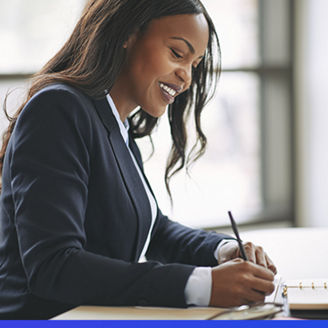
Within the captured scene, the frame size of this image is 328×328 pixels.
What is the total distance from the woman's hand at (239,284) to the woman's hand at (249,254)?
10.4 inches

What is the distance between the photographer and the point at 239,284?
3.86 ft

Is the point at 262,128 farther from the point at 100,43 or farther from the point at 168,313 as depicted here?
the point at 168,313

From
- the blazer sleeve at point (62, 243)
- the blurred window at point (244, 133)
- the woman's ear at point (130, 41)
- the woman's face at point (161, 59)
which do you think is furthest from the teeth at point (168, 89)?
the blurred window at point (244, 133)

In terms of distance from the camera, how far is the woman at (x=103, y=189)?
1199 millimetres

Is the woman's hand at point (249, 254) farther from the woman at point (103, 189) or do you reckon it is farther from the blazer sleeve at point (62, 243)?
the blazer sleeve at point (62, 243)

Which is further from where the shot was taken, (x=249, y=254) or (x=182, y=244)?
(x=182, y=244)

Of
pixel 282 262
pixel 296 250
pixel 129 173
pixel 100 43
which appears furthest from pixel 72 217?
pixel 296 250

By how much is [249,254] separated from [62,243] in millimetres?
486

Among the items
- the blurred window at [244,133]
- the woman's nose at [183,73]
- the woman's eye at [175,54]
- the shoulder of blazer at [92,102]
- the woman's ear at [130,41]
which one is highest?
the woman's ear at [130,41]

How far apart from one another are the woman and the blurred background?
1.67 meters

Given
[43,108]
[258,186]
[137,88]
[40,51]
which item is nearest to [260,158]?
[258,186]

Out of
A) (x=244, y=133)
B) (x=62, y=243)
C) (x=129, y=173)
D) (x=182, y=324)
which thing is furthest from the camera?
(x=244, y=133)

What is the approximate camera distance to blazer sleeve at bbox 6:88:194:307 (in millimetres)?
1196

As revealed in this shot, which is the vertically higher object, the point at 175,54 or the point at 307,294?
the point at 175,54
